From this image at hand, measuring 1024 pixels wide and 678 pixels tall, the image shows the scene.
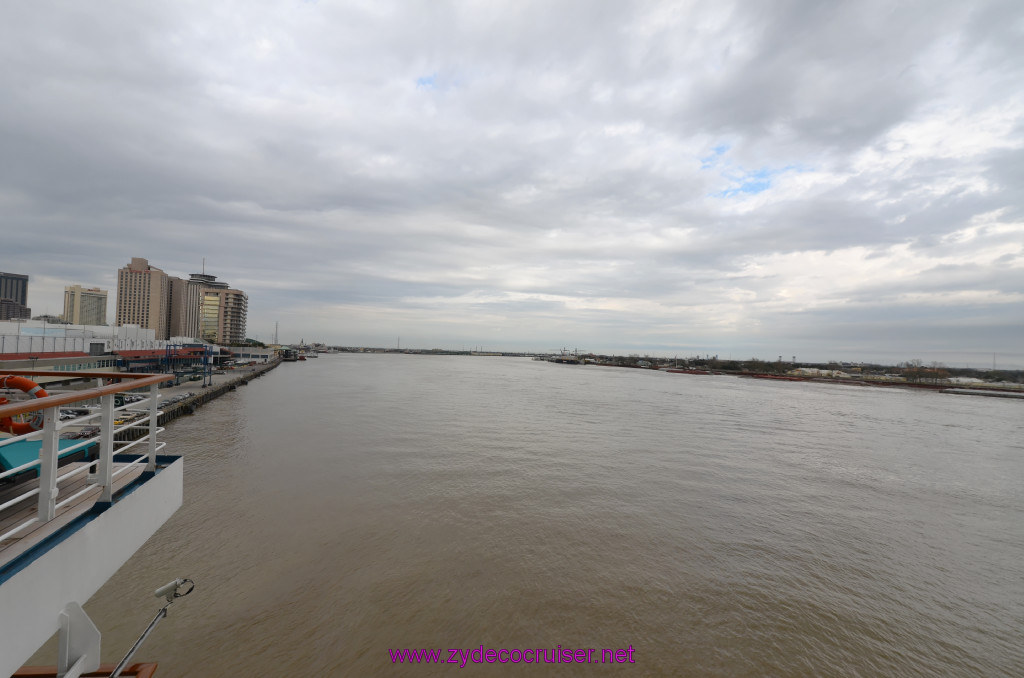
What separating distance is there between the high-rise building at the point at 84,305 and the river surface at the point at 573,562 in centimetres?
13195

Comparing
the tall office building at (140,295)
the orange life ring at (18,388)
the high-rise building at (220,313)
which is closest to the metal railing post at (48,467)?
the orange life ring at (18,388)

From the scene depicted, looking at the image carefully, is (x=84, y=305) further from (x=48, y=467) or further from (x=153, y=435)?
(x=48, y=467)

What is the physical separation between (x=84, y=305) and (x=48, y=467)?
497ft

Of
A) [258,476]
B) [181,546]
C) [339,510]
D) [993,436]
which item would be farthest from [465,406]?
[993,436]

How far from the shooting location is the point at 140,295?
104312mm

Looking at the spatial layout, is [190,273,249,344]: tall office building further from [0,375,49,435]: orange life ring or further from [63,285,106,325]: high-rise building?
[0,375,49,435]: orange life ring

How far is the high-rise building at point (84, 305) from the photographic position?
106000mm

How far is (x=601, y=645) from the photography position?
17.4ft

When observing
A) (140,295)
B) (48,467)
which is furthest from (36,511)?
(140,295)

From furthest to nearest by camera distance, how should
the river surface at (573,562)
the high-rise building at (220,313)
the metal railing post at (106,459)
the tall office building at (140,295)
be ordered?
the high-rise building at (220,313) < the tall office building at (140,295) < the river surface at (573,562) < the metal railing post at (106,459)

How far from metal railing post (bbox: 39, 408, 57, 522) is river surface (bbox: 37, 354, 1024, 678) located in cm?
339

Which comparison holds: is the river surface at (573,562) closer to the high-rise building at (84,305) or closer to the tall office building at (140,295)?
the tall office building at (140,295)

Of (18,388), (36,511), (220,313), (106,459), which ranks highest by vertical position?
(220,313)

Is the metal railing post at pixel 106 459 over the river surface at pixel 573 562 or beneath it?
over
